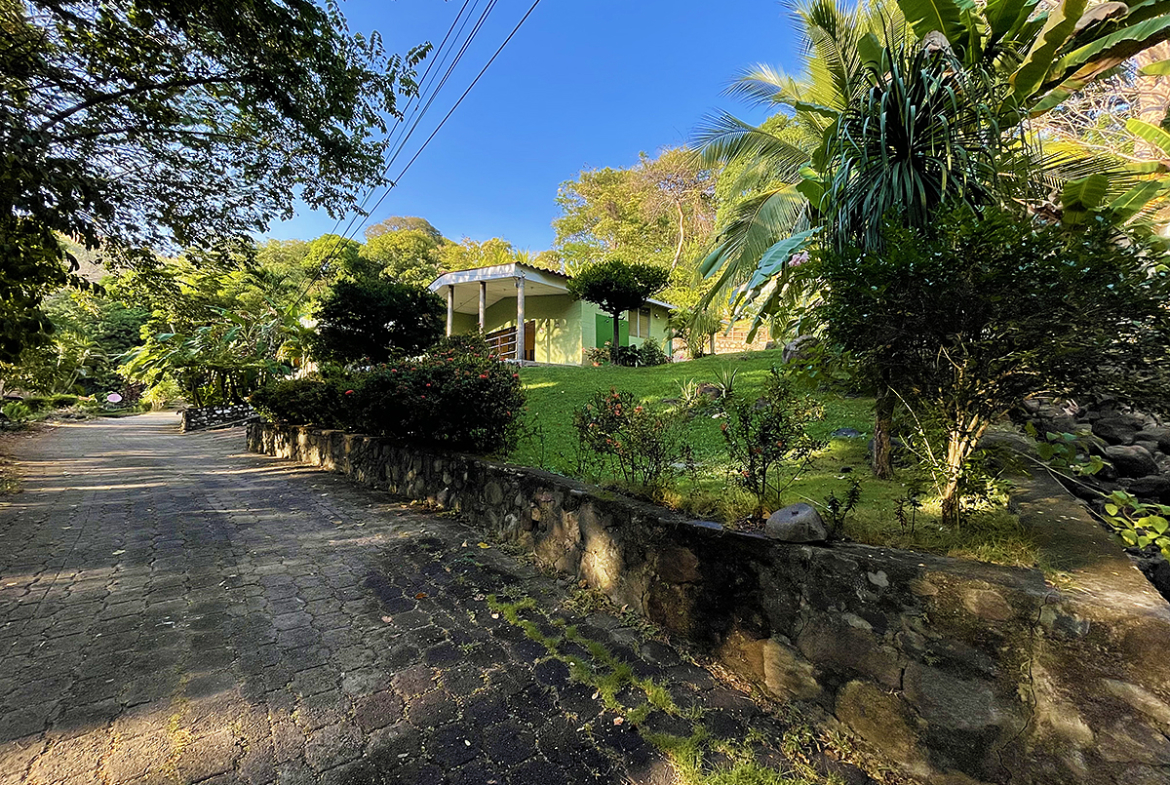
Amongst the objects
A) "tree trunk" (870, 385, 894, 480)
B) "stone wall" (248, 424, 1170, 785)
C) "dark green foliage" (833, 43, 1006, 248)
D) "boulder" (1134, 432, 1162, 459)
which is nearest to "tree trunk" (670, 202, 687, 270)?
"boulder" (1134, 432, 1162, 459)

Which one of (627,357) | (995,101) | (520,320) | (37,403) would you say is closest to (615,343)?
(627,357)

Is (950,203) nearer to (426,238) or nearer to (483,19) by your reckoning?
(483,19)

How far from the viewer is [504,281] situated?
15758 millimetres

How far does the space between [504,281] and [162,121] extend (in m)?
10.4

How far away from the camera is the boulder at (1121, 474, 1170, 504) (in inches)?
129

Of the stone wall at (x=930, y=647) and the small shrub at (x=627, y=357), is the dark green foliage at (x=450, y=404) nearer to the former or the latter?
the stone wall at (x=930, y=647)

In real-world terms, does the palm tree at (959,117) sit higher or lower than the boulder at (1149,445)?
higher

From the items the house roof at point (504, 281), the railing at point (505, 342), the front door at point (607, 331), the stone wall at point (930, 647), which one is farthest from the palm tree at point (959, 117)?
the railing at point (505, 342)

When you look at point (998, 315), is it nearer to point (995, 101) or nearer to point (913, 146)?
point (913, 146)

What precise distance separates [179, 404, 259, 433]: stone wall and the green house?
882cm

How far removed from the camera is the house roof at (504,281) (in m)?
15.0

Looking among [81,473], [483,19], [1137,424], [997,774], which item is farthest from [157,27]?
[1137,424]

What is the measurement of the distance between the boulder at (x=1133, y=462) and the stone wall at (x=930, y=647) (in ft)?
10.2

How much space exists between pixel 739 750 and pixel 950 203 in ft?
10.4
